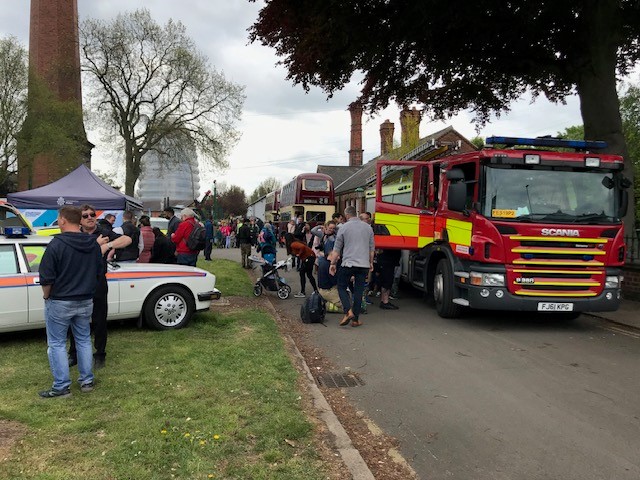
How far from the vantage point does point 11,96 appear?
28.5 meters

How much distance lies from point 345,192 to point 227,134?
48.9ft

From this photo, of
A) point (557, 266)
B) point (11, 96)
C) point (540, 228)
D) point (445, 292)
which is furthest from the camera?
point (11, 96)

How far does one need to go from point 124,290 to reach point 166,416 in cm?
331

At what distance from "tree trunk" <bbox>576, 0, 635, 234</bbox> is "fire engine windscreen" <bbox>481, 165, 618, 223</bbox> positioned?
3362 mm

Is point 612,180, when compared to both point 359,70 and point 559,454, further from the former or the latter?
point 359,70

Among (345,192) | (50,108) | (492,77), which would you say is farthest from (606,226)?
(345,192)

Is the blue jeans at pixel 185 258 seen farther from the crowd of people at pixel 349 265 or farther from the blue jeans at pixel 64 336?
the blue jeans at pixel 64 336

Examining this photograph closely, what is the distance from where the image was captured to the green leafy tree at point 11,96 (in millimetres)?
28344

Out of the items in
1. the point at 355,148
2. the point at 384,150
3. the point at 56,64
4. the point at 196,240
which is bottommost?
the point at 196,240

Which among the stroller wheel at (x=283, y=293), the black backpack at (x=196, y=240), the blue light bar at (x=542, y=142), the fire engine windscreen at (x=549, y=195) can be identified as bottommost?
the stroller wheel at (x=283, y=293)

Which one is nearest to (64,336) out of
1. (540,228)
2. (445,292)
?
(445,292)

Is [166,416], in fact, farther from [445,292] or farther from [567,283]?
[567,283]

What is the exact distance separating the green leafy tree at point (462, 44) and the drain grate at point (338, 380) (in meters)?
6.92

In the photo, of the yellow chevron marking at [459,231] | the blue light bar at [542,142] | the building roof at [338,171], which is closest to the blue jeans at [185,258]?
the yellow chevron marking at [459,231]
